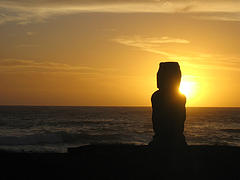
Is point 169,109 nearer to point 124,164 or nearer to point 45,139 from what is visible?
point 124,164

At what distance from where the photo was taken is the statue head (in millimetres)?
20844

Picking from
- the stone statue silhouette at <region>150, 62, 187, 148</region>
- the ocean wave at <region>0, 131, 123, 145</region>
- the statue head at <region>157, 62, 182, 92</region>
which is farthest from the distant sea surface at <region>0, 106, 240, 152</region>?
the statue head at <region>157, 62, 182, 92</region>

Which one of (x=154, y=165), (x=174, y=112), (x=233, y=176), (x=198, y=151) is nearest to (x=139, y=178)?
(x=154, y=165)

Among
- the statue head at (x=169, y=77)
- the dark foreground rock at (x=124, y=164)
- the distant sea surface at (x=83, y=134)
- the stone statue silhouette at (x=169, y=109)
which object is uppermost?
the statue head at (x=169, y=77)

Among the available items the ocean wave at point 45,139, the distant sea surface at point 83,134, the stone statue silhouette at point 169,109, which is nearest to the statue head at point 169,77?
the stone statue silhouette at point 169,109

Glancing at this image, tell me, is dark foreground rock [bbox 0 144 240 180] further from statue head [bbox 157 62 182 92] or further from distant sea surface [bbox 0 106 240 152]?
distant sea surface [bbox 0 106 240 152]

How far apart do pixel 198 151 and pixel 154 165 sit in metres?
4.87

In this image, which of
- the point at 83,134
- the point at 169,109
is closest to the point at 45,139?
the point at 83,134

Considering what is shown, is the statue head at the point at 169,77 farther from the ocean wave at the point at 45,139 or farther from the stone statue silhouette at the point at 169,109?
the ocean wave at the point at 45,139

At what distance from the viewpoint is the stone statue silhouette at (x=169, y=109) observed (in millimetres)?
20672

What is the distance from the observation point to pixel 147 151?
835 inches

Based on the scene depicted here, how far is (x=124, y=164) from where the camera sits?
18828 millimetres

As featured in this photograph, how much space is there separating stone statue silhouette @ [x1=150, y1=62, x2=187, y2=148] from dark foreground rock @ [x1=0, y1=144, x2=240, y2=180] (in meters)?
0.64

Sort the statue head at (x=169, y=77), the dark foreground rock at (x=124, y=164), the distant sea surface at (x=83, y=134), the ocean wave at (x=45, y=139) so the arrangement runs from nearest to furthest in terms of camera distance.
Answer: the dark foreground rock at (x=124, y=164) < the statue head at (x=169, y=77) < the distant sea surface at (x=83, y=134) < the ocean wave at (x=45, y=139)
